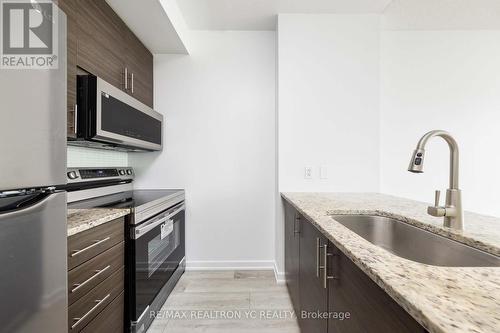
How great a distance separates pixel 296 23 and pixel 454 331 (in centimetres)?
250

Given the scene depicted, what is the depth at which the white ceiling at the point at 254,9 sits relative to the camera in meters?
2.15

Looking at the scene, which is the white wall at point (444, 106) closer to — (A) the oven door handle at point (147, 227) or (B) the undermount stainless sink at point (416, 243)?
(B) the undermount stainless sink at point (416, 243)

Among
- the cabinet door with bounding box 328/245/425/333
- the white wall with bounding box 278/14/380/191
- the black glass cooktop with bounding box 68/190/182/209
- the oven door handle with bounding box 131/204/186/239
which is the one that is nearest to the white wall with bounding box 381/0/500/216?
the white wall with bounding box 278/14/380/191

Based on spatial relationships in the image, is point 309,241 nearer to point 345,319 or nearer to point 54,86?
point 345,319

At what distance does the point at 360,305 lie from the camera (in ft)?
2.37

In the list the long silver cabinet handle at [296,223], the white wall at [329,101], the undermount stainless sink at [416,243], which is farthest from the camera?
the white wall at [329,101]

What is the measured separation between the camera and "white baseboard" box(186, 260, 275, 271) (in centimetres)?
262

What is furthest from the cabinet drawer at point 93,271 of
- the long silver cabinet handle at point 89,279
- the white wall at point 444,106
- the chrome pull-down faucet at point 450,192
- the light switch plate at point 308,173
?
the white wall at point 444,106

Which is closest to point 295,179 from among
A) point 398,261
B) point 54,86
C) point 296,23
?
point 296,23

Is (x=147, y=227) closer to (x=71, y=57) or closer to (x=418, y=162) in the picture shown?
(x=71, y=57)

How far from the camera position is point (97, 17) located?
1620 mm

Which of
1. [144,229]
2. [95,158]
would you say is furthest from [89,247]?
[95,158]

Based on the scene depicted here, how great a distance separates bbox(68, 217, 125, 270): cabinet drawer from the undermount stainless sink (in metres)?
1.21

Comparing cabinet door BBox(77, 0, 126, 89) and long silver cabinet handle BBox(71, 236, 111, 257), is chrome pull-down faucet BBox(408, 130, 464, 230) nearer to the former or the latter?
long silver cabinet handle BBox(71, 236, 111, 257)
